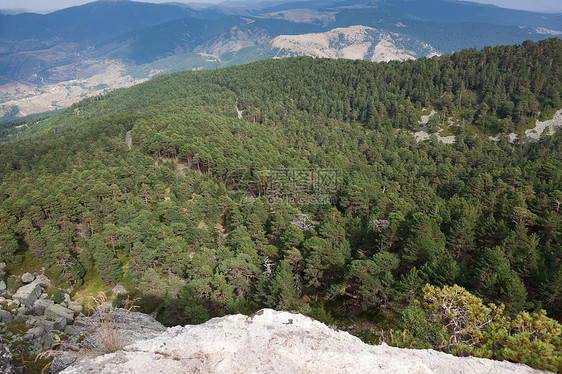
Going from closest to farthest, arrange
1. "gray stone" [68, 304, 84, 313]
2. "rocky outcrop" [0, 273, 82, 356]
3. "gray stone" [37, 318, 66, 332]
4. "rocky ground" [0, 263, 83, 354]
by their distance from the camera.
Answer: "rocky ground" [0, 263, 83, 354] → "rocky outcrop" [0, 273, 82, 356] → "gray stone" [37, 318, 66, 332] → "gray stone" [68, 304, 84, 313]

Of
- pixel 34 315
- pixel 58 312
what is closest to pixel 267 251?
pixel 58 312

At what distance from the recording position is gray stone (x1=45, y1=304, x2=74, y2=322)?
46.4 m

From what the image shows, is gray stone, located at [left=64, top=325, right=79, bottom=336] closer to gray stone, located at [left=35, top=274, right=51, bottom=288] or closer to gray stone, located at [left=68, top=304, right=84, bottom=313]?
gray stone, located at [left=68, top=304, right=84, bottom=313]

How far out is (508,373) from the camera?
1698 centimetres

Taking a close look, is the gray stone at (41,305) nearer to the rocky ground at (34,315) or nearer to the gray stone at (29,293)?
the rocky ground at (34,315)

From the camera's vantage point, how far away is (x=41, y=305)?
49406 millimetres

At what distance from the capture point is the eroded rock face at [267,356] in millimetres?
15516

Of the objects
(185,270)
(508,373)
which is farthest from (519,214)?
(185,270)

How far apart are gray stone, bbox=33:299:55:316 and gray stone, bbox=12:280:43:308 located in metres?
1.45

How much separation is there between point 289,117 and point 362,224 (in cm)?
13240

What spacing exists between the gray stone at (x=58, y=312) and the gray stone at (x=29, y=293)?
569cm

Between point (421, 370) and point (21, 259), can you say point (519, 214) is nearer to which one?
point (421, 370)

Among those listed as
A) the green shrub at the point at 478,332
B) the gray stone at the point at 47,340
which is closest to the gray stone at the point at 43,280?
the gray stone at the point at 47,340

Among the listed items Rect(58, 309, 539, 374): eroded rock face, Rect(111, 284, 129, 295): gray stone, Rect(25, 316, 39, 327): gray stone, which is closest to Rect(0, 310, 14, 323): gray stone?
Rect(25, 316, 39, 327): gray stone
